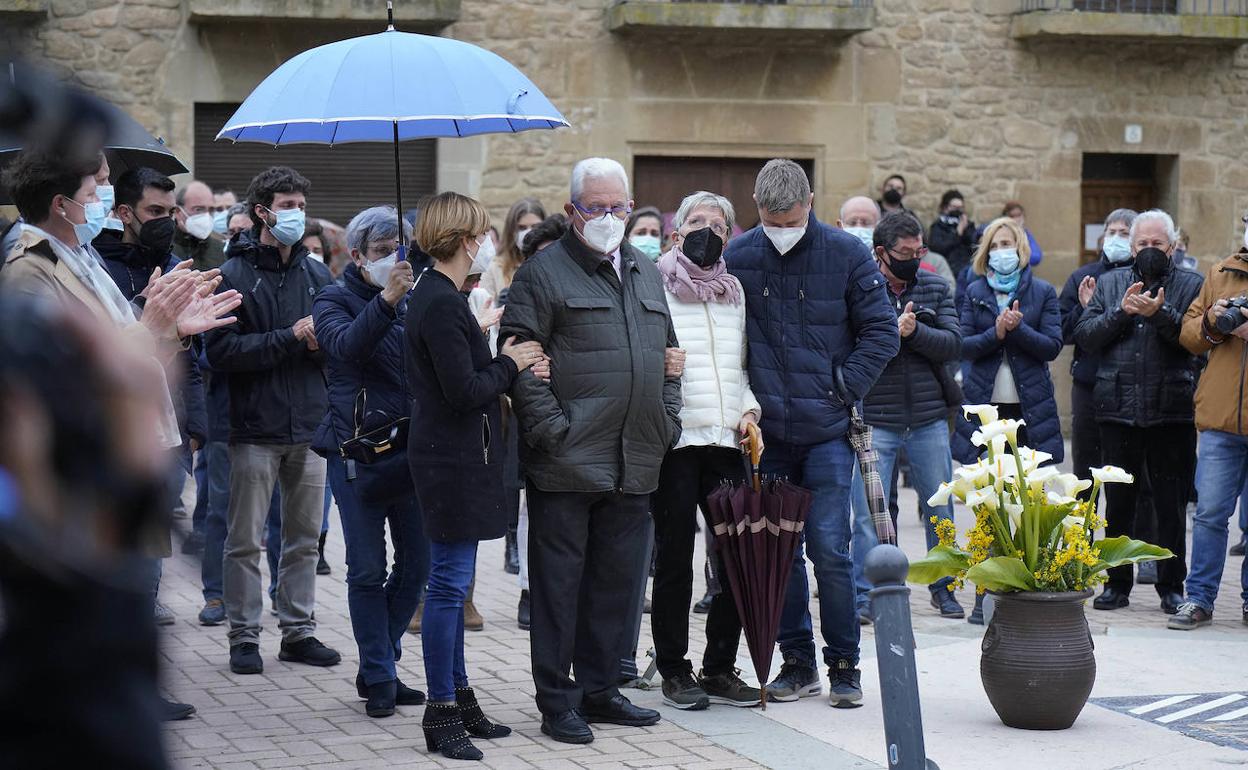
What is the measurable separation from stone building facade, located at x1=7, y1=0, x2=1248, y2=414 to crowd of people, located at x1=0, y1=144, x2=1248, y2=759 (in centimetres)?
869

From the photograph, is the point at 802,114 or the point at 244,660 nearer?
the point at 244,660

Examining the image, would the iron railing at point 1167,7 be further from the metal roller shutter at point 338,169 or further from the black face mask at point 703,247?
the black face mask at point 703,247

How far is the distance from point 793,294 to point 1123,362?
291 centimetres

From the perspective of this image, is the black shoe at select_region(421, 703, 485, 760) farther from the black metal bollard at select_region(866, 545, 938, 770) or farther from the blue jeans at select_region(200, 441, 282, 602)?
the blue jeans at select_region(200, 441, 282, 602)

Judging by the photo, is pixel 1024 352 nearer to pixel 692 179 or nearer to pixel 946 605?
pixel 946 605

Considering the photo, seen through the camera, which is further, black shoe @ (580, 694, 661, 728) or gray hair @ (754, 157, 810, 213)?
gray hair @ (754, 157, 810, 213)

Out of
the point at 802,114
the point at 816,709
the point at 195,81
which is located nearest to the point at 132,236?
the point at 816,709

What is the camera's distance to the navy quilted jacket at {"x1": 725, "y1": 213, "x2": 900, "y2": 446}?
20.7 ft

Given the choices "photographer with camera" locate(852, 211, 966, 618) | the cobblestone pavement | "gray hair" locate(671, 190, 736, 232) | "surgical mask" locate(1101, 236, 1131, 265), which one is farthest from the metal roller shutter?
"gray hair" locate(671, 190, 736, 232)

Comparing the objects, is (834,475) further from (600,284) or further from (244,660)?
(244,660)

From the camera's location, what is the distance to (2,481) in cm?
149

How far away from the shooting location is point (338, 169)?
16703 millimetres

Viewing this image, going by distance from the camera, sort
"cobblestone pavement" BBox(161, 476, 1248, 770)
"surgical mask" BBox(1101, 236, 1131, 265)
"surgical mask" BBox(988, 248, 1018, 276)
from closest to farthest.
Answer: "cobblestone pavement" BBox(161, 476, 1248, 770) < "surgical mask" BBox(988, 248, 1018, 276) < "surgical mask" BBox(1101, 236, 1131, 265)

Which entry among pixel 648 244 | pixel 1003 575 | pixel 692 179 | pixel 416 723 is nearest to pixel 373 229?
pixel 416 723
